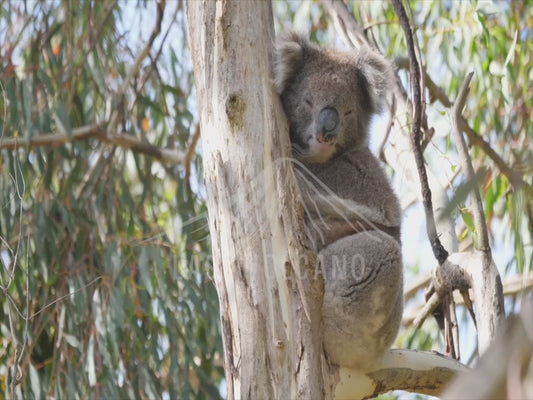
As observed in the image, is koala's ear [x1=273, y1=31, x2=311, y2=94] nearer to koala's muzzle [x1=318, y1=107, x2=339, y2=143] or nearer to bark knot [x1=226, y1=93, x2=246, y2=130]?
koala's muzzle [x1=318, y1=107, x2=339, y2=143]

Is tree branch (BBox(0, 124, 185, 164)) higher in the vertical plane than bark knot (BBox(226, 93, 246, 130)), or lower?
lower

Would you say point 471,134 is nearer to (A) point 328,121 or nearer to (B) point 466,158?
(B) point 466,158

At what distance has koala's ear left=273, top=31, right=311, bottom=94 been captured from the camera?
2389 mm

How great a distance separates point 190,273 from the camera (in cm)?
353

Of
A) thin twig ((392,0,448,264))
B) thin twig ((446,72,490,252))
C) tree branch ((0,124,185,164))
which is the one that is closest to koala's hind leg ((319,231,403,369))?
thin twig ((392,0,448,264))

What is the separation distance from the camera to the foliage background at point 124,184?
3.37 meters

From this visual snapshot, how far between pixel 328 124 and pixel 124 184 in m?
1.59

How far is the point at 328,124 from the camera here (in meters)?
2.56

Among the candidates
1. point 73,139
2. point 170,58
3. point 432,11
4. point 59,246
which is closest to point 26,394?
point 59,246

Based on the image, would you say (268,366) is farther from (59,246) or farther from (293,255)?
(59,246)

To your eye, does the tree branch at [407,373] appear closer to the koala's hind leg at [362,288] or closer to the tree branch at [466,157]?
the koala's hind leg at [362,288]

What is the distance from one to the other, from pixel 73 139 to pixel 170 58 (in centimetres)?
72

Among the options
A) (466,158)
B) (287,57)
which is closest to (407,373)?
(466,158)

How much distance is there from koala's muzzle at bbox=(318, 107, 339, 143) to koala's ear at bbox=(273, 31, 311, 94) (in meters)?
0.16
